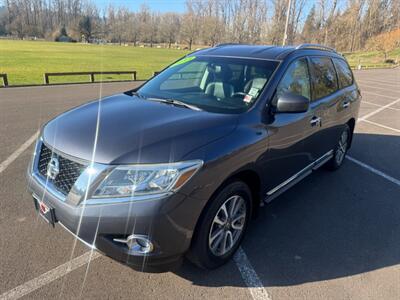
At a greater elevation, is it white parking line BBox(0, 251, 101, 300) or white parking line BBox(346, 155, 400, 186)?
white parking line BBox(346, 155, 400, 186)

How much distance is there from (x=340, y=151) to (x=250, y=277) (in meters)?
3.36

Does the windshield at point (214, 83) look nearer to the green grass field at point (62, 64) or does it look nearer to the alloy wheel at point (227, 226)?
the alloy wheel at point (227, 226)

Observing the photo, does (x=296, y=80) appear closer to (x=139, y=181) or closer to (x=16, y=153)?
(x=139, y=181)

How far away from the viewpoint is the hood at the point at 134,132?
7.46 feet

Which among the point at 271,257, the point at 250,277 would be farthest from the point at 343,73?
the point at 250,277

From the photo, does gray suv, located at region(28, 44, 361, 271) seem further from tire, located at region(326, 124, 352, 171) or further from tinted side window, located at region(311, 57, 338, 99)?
tire, located at region(326, 124, 352, 171)

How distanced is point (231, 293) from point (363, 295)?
108 centimetres

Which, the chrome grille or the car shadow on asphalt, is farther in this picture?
the car shadow on asphalt

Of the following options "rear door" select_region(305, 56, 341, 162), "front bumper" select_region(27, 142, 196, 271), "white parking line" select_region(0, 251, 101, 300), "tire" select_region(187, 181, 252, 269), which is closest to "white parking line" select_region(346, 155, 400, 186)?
"rear door" select_region(305, 56, 341, 162)

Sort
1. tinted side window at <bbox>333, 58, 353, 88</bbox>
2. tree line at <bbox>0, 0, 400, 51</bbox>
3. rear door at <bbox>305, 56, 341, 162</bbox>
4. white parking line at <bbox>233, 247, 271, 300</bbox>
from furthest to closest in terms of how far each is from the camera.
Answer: tree line at <bbox>0, 0, 400, 51</bbox>
tinted side window at <bbox>333, 58, 353, 88</bbox>
rear door at <bbox>305, 56, 341, 162</bbox>
white parking line at <bbox>233, 247, 271, 300</bbox>

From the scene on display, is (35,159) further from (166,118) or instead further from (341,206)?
(341,206)

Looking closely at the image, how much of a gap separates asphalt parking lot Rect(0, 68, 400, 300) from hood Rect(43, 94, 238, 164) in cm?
108

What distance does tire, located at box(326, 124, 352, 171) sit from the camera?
5.13 metres

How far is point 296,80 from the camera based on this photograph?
11.9 feet
